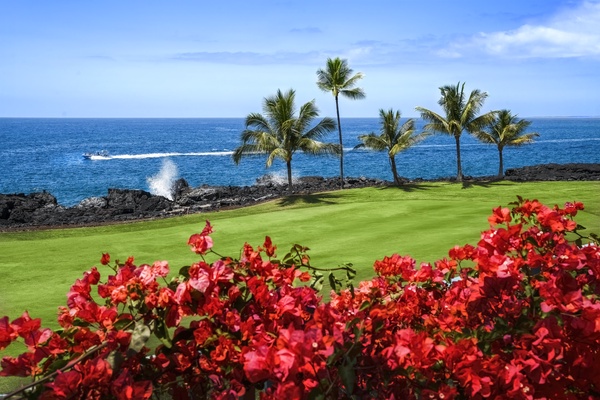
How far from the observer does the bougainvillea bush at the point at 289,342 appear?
8.19 ft

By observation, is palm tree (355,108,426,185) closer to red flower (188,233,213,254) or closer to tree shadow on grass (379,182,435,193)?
tree shadow on grass (379,182,435,193)

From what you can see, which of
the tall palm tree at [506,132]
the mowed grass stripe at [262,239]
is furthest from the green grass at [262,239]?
the tall palm tree at [506,132]

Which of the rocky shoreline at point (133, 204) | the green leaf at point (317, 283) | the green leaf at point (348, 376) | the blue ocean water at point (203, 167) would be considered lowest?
the blue ocean water at point (203, 167)

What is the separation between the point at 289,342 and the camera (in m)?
2.43

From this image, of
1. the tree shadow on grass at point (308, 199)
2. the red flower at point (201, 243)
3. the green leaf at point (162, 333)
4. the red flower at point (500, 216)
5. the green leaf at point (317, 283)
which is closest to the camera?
the green leaf at point (162, 333)

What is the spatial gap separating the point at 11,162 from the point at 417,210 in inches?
3835

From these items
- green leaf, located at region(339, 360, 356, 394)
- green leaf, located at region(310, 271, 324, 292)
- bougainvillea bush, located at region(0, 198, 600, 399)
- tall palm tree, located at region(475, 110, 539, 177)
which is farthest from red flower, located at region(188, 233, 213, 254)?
tall palm tree, located at region(475, 110, 539, 177)

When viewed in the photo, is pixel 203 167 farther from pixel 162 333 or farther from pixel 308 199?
pixel 162 333

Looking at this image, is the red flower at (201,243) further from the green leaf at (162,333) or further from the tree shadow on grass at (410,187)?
the tree shadow on grass at (410,187)

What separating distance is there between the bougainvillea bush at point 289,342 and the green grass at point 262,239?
755 centimetres

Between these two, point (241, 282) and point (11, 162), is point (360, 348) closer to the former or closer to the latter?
point (241, 282)

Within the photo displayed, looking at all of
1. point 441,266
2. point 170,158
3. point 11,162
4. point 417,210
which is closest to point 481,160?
point 170,158

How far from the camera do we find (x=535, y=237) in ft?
12.3

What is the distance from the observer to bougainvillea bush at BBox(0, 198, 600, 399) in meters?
2.50
